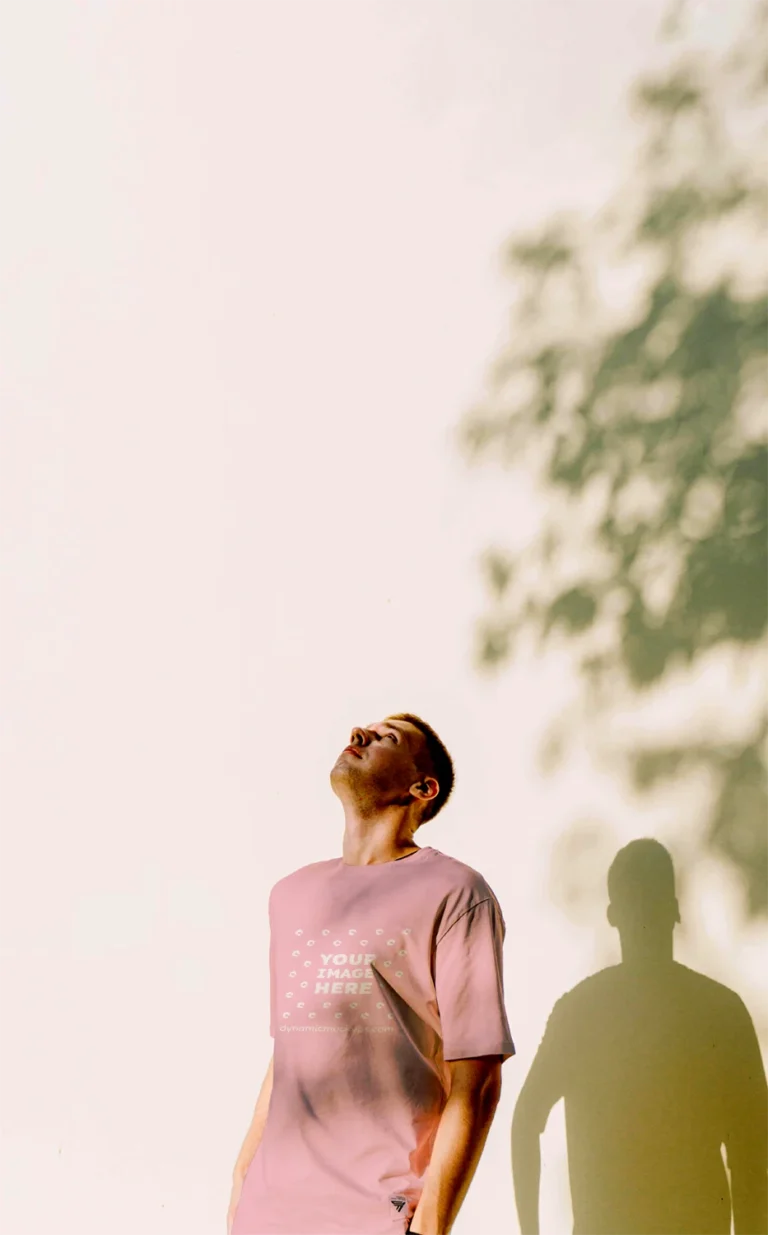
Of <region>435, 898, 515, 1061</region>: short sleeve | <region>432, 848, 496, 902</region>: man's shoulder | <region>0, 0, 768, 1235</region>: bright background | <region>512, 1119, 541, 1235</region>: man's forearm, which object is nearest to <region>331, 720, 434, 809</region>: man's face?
<region>432, 848, 496, 902</region>: man's shoulder

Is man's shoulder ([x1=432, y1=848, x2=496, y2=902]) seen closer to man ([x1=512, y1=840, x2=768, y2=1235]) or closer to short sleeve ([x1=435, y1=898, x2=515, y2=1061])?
short sleeve ([x1=435, y1=898, x2=515, y2=1061])

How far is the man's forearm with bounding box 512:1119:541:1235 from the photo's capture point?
2922mm

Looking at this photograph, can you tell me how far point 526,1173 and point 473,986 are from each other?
955 millimetres

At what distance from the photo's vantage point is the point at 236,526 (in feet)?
12.6

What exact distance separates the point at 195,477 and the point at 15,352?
3.04 ft

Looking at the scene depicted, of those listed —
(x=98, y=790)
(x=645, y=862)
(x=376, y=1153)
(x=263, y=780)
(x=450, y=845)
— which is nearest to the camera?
(x=376, y=1153)

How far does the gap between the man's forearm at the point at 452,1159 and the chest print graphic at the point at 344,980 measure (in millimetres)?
220

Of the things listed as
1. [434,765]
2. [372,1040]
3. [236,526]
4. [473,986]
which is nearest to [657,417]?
[434,765]

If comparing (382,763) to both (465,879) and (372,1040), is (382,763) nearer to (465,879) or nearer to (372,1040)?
(465,879)

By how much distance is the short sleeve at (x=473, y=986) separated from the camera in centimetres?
223

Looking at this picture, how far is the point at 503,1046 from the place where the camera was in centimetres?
222

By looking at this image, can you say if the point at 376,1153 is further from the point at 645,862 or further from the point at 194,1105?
the point at 194,1105

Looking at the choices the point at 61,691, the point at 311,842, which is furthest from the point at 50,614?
the point at 311,842

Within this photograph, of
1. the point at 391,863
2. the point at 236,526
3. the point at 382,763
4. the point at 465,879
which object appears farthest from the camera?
the point at 236,526
